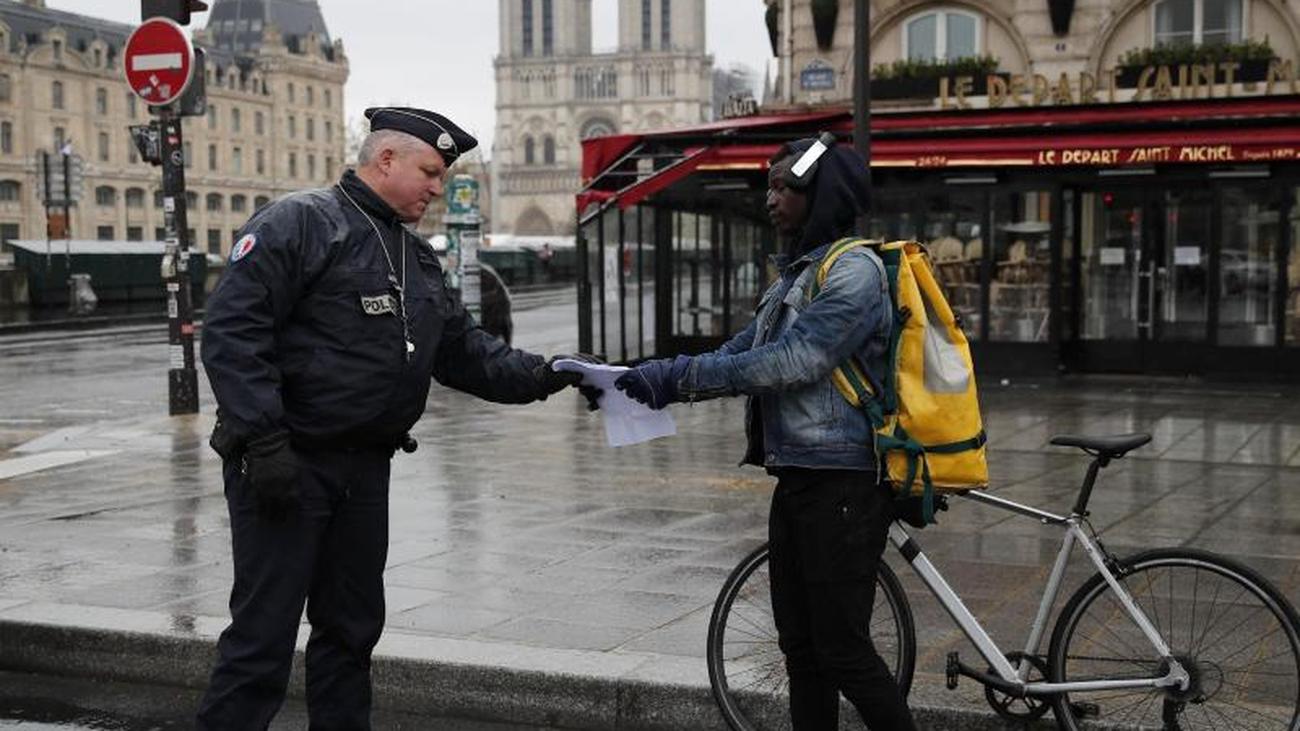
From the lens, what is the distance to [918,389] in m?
4.17

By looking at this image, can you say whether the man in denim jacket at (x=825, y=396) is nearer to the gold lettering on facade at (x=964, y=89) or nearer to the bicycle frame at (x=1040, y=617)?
the bicycle frame at (x=1040, y=617)

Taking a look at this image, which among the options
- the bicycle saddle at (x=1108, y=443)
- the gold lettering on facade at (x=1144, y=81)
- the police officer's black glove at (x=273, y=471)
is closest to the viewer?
the police officer's black glove at (x=273, y=471)

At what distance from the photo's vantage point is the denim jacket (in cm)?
407

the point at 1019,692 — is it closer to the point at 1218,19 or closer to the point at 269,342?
the point at 269,342

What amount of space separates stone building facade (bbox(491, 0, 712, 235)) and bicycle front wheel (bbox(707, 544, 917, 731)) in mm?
175098

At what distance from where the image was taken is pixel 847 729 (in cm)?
518

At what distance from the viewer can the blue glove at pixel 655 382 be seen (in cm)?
426

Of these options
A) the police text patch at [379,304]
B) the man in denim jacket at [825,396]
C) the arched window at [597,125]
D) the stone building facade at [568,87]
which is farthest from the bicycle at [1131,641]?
the arched window at [597,125]

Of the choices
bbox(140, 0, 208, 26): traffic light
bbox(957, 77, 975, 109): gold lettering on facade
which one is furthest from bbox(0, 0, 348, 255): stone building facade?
bbox(140, 0, 208, 26): traffic light

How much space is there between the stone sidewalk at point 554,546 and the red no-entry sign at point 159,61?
113 inches

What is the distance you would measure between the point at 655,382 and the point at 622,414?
290 millimetres

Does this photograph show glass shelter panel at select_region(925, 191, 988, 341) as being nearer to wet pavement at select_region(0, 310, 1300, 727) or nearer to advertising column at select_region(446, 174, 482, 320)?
wet pavement at select_region(0, 310, 1300, 727)

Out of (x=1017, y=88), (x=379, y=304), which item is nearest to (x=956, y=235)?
(x=1017, y=88)

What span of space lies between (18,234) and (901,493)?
332 ft
